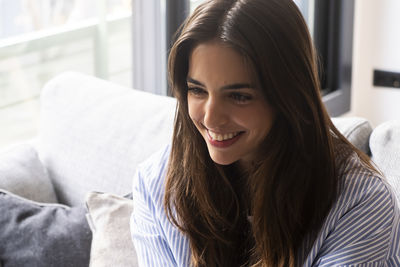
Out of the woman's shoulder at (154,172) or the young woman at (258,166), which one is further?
the woman's shoulder at (154,172)

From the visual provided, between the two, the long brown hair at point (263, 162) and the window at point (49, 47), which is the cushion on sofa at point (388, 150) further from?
the window at point (49, 47)

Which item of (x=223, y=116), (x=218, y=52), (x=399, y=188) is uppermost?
(x=218, y=52)

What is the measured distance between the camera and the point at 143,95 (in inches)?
74.4

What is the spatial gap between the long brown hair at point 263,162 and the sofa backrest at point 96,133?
0.42 m

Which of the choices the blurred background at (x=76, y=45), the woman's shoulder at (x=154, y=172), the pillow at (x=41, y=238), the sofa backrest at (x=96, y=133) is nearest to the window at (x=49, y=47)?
the blurred background at (x=76, y=45)

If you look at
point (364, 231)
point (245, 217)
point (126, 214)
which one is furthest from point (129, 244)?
point (364, 231)

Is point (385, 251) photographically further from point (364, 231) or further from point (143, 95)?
point (143, 95)

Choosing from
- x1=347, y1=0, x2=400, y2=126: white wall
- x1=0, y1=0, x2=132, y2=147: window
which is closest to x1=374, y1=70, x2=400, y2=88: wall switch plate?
x1=347, y1=0, x2=400, y2=126: white wall

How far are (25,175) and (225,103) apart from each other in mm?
855

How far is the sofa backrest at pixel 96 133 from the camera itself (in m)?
1.78

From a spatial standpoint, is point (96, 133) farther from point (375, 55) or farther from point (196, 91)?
point (375, 55)

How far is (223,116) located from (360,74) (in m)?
2.13

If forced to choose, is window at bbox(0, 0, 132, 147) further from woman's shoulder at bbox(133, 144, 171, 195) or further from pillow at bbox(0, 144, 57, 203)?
woman's shoulder at bbox(133, 144, 171, 195)

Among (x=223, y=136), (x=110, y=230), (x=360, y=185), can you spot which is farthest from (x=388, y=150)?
(x=110, y=230)
